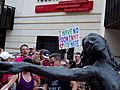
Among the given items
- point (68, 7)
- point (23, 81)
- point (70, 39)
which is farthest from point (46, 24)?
point (23, 81)

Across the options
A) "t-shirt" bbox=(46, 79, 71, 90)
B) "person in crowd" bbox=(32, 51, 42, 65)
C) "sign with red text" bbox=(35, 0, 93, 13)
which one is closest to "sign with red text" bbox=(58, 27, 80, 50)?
"sign with red text" bbox=(35, 0, 93, 13)

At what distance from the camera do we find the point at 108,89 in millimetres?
2121

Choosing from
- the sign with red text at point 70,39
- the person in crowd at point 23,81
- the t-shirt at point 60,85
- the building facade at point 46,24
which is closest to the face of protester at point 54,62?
the t-shirt at point 60,85

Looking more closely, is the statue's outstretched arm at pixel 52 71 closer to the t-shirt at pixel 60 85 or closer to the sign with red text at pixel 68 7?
the t-shirt at pixel 60 85

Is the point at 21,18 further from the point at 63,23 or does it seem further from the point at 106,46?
the point at 106,46

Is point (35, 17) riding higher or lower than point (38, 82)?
higher

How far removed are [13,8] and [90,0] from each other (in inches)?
193

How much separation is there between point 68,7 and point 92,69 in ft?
46.0

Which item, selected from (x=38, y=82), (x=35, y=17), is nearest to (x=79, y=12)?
(x=35, y=17)

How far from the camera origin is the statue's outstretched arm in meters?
1.92

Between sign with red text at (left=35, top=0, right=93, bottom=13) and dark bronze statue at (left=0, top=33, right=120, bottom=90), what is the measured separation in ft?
42.7

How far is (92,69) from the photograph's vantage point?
7.00 feet

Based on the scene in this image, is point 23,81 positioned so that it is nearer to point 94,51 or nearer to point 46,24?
point 94,51

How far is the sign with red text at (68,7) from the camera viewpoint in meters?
15.3
